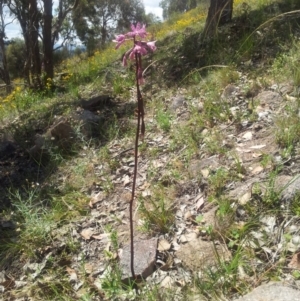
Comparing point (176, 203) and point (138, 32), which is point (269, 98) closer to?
point (176, 203)

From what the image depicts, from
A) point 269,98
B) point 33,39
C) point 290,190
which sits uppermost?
point 33,39

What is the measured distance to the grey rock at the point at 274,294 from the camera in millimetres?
1467

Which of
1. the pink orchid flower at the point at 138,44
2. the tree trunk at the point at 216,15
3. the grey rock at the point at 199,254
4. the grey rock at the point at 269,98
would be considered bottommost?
the grey rock at the point at 199,254

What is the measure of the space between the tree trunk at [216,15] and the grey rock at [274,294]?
14.2 feet

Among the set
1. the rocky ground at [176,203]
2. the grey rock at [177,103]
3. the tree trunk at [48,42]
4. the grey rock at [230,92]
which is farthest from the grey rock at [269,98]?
the tree trunk at [48,42]

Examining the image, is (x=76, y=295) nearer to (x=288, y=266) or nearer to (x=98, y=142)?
→ (x=288, y=266)

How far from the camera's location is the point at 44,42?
8.96 m

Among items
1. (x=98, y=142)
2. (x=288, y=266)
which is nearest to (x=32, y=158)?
(x=98, y=142)

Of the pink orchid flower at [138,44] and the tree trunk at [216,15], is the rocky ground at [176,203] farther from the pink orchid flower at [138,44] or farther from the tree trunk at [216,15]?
the tree trunk at [216,15]

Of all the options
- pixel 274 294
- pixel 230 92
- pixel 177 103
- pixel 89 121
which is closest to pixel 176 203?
pixel 274 294

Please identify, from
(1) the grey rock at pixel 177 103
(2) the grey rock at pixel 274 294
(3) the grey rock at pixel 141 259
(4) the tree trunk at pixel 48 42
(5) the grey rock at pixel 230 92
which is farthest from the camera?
(4) the tree trunk at pixel 48 42

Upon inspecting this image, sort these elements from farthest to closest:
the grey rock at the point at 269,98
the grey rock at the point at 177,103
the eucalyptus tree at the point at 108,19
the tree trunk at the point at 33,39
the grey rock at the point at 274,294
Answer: the eucalyptus tree at the point at 108,19 → the tree trunk at the point at 33,39 → the grey rock at the point at 177,103 → the grey rock at the point at 269,98 → the grey rock at the point at 274,294

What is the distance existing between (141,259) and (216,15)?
15.2ft

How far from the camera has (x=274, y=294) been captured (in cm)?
150
